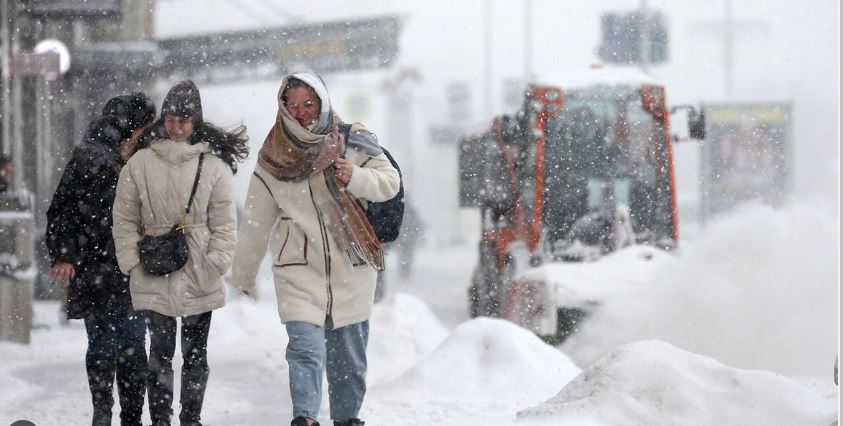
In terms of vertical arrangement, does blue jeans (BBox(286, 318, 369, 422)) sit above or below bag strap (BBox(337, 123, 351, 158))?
below

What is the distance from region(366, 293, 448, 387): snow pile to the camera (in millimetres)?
9039

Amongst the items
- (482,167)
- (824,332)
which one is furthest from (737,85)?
(824,332)

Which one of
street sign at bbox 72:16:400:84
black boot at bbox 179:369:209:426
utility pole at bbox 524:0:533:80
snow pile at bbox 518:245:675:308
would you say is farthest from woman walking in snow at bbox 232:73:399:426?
utility pole at bbox 524:0:533:80

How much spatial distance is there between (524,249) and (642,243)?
1281 millimetres

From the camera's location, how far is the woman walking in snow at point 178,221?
5.16m

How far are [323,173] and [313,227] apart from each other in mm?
220

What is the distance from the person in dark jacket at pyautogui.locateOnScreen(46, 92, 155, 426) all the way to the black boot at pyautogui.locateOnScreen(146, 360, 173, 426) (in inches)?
6.6

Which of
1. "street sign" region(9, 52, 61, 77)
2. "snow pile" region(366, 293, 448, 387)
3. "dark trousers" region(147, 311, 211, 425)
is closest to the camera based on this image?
"dark trousers" region(147, 311, 211, 425)

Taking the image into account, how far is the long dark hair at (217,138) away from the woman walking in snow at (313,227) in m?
0.47

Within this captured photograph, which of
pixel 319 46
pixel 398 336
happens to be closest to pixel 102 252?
pixel 398 336

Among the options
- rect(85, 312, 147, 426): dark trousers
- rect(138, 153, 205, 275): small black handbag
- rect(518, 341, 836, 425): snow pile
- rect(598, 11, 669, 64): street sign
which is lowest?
rect(518, 341, 836, 425): snow pile

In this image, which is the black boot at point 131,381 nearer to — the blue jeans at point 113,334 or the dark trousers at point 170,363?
the blue jeans at point 113,334

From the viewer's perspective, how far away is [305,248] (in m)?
4.82

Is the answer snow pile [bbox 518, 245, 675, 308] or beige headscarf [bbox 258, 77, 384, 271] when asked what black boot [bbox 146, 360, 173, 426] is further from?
snow pile [bbox 518, 245, 675, 308]
